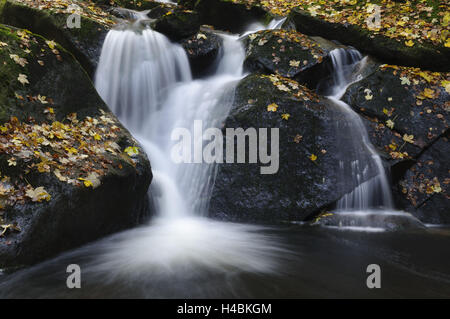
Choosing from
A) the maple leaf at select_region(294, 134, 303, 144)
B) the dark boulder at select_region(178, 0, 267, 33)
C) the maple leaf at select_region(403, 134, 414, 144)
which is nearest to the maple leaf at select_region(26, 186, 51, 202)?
the maple leaf at select_region(294, 134, 303, 144)

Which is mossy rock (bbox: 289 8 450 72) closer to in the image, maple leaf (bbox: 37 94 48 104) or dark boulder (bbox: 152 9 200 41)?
dark boulder (bbox: 152 9 200 41)

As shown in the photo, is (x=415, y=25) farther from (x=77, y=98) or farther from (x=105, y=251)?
(x=105, y=251)

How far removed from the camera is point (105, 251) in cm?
348

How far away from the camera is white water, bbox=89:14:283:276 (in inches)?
131

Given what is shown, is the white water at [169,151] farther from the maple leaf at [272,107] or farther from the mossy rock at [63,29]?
the maple leaf at [272,107]

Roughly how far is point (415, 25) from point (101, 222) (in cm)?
815

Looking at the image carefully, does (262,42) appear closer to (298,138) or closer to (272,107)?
(272,107)

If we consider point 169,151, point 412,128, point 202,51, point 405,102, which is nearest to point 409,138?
point 412,128

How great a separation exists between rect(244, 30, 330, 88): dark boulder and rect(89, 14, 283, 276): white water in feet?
2.04

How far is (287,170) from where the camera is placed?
5.07 m

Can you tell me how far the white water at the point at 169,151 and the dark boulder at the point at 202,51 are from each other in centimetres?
24

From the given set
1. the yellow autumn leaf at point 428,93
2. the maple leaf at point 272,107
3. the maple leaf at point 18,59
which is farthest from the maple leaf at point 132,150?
the yellow autumn leaf at point 428,93

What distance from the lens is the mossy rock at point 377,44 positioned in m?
6.30
